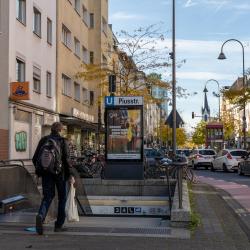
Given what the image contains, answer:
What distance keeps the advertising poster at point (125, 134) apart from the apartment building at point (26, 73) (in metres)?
8.44

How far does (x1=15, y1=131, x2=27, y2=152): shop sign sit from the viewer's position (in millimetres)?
26609

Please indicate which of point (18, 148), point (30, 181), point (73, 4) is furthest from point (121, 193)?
point (73, 4)

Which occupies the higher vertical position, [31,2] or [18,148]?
[31,2]

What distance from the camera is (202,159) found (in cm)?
4738

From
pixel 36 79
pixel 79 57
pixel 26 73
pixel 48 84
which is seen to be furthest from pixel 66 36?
pixel 26 73

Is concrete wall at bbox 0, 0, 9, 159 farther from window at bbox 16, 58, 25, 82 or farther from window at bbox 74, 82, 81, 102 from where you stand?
window at bbox 74, 82, 81, 102

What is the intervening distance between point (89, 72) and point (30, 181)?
86.8ft

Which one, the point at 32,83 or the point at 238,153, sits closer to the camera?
the point at 32,83

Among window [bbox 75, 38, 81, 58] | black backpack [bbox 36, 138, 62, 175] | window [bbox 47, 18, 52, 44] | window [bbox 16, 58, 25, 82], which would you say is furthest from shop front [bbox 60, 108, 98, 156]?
black backpack [bbox 36, 138, 62, 175]

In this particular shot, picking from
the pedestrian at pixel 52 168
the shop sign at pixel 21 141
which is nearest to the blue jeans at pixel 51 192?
the pedestrian at pixel 52 168

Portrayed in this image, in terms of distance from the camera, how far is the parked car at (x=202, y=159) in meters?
47.3

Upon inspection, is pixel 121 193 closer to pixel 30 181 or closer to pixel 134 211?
pixel 134 211

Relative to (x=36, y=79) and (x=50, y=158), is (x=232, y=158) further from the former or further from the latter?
(x=50, y=158)

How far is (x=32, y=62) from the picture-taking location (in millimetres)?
29469
